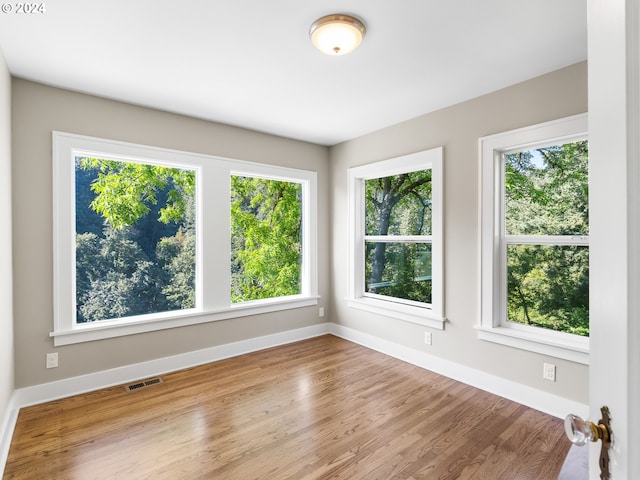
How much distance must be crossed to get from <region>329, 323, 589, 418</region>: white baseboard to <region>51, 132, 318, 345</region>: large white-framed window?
41.5 inches

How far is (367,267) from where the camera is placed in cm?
427

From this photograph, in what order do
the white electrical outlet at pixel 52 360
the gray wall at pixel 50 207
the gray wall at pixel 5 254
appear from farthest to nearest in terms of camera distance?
the white electrical outlet at pixel 52 360
the gray wall at pixel 50 207
the gray wall at pixel 5 254

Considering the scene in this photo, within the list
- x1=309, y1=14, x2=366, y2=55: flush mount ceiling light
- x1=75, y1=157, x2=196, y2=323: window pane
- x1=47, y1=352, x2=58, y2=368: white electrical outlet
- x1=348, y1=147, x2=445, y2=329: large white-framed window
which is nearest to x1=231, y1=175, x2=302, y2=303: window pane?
x1=75, y1=157, x2=196, y2=323: window pane

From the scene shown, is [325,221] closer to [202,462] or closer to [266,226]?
[266,226]

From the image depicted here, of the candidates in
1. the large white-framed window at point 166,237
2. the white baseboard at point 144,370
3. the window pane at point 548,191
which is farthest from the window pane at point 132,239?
the window pane at point 548,191

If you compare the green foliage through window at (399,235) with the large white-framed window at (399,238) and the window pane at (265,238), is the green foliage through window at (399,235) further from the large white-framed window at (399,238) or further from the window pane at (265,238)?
the window pane at (265,238)

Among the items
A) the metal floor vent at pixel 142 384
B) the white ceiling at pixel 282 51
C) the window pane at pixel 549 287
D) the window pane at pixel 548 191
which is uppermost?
the white ceiling at pixel 282 51

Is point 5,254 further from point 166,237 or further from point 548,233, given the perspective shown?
point 548,233

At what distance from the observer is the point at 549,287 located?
8.70 feet

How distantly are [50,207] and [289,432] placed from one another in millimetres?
2550

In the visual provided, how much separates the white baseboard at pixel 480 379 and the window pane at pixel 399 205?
4.12 ft

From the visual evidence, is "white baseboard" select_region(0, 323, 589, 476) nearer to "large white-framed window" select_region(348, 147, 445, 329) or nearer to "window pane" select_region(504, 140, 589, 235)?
"large white-framed window" select_region(348, 147, 445, 329)

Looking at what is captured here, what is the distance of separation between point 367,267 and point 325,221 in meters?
0.85

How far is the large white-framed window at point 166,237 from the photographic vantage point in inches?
112
